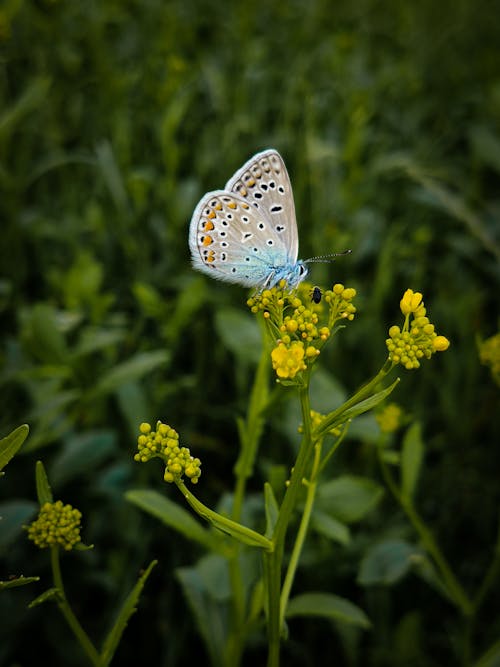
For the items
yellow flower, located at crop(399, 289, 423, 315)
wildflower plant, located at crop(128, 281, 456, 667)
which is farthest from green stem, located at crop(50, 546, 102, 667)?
yellow flower, located at crop(399, 289, 423, 315)

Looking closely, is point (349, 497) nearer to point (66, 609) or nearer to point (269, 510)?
point (269, 510)

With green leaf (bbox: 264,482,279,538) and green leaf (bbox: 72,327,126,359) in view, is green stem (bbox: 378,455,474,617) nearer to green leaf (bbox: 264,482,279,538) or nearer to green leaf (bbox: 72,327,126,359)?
green leaf (bbox: 264,482,279,538)

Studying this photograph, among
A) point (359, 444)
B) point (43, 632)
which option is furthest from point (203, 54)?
point (43, 632)

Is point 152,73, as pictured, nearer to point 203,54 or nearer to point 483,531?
point 203,54

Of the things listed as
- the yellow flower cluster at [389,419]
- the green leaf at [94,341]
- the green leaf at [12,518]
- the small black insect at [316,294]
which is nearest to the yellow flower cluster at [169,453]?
the small black insect at [316,294]

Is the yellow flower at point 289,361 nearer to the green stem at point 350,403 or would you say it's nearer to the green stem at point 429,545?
the green stem at point 350,403

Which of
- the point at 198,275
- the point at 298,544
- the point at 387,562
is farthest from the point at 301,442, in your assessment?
the point at 198,275

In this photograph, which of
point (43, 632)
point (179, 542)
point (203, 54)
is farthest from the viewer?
point (203, 54)
